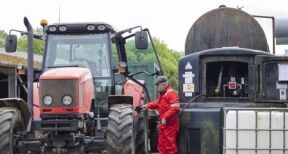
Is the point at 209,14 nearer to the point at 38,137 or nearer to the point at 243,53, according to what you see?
the point at 243,53

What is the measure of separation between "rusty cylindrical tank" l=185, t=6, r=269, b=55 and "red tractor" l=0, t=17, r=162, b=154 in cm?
99

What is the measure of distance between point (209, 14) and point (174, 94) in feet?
8.17

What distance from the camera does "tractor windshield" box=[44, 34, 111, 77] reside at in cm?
1027

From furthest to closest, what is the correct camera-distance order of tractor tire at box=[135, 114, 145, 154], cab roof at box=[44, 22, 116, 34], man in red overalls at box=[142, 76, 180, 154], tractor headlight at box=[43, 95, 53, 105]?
cab roof at box=[44, 22, 116, 34]
tractor tire at box=[135, 114, 145, 154]
tractor headlight at box=[43, 95, 53, 105]
man in red overalls at box=[142, 76, 180, 154]

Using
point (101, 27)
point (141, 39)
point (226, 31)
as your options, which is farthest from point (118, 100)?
point (226, 31)

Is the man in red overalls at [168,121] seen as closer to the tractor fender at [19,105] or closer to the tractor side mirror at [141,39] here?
the tractor side mirror at [141,39]

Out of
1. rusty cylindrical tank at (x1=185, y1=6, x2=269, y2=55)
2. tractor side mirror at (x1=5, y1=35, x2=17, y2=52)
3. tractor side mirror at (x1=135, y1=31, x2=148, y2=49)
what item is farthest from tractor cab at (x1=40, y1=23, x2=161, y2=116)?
rusty cylindrical tank at (x1=185, y1=6, x2=269, y2=55)

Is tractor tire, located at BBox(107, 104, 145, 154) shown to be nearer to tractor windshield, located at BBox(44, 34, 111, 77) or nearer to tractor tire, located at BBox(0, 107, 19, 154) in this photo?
tractor tire, located at BBox(0, 107, 19, 154)

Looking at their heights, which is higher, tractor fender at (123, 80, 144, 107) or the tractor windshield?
the tractor windshield

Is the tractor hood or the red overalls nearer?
the red overalls

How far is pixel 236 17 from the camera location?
10570 mm

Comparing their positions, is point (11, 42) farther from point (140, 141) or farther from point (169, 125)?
point (169, 125)

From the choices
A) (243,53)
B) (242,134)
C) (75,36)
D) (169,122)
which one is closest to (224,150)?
(242,134)

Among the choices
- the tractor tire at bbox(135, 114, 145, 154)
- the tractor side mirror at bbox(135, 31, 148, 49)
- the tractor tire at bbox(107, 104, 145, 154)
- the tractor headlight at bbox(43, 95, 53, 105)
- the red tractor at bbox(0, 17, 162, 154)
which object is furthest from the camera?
the tractor side mirror at bbox(135, 31, 148, 49)
